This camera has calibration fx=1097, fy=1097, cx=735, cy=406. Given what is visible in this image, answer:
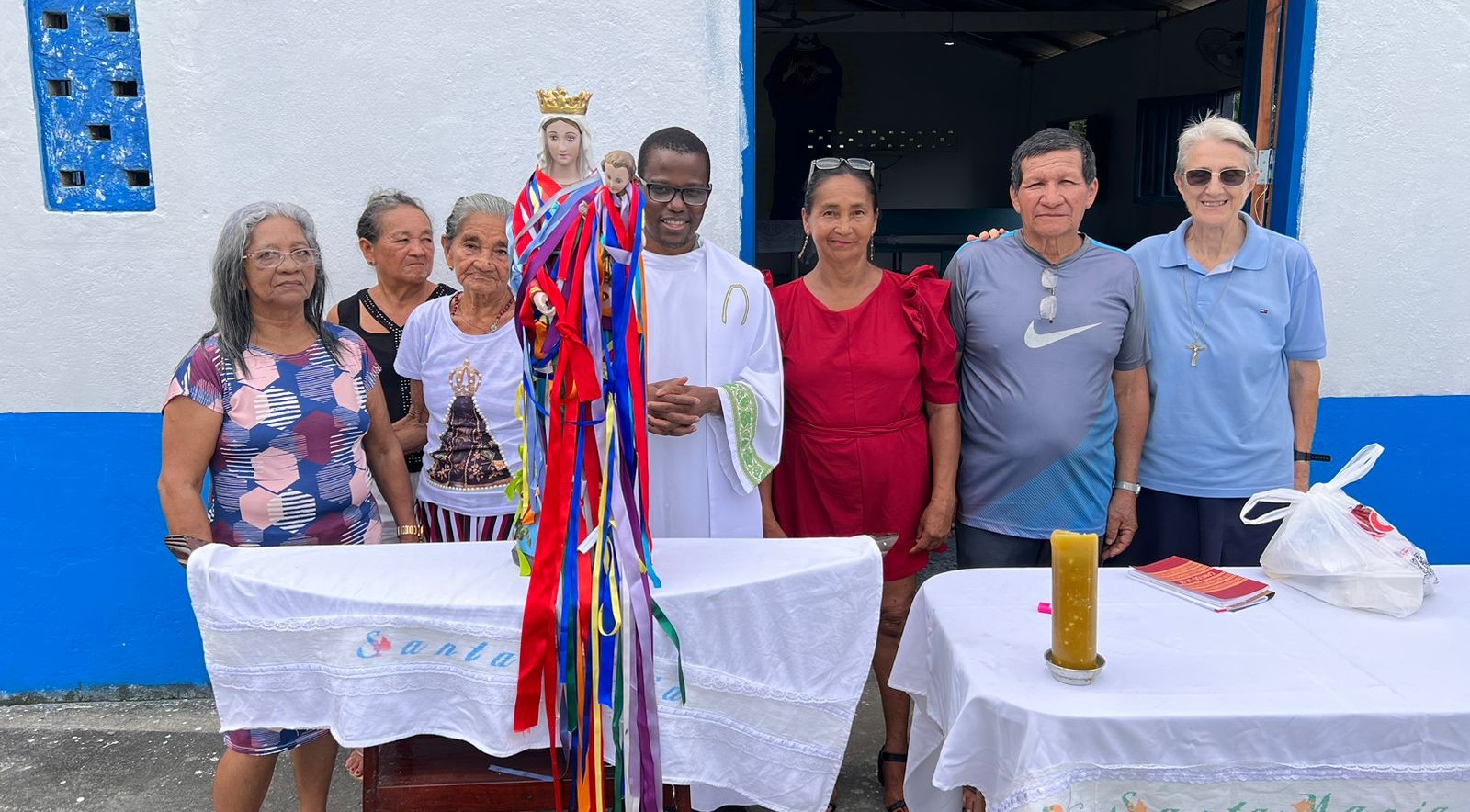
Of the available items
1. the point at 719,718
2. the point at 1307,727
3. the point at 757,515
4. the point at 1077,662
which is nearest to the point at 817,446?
the point at 757,515

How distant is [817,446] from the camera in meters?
2.83

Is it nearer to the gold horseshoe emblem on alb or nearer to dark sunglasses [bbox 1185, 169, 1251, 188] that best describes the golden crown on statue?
the gold horseshoe emblem on alb

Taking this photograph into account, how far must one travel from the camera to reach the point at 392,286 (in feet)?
10.5

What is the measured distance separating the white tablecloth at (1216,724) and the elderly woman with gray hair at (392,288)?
1809 mm

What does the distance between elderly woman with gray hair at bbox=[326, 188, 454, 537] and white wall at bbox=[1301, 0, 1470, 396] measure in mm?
2880

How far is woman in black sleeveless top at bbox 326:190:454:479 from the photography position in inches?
122

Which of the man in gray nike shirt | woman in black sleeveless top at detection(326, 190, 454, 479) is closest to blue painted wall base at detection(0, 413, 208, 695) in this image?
woman in black sleeveless top at detection(326, 190, 454, 479)

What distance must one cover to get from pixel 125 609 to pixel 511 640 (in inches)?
93.2

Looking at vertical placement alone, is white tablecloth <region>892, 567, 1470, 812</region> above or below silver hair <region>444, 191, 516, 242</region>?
below

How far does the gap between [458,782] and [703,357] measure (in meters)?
1.11

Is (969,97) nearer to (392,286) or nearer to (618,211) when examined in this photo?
(392,286)

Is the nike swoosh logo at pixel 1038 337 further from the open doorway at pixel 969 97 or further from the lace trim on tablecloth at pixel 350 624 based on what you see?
the open doorway at pixel 969 97

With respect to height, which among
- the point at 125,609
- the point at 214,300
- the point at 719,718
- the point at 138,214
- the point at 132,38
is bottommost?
the point at 125,609

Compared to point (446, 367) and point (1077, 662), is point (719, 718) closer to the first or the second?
point (1077, 662)
